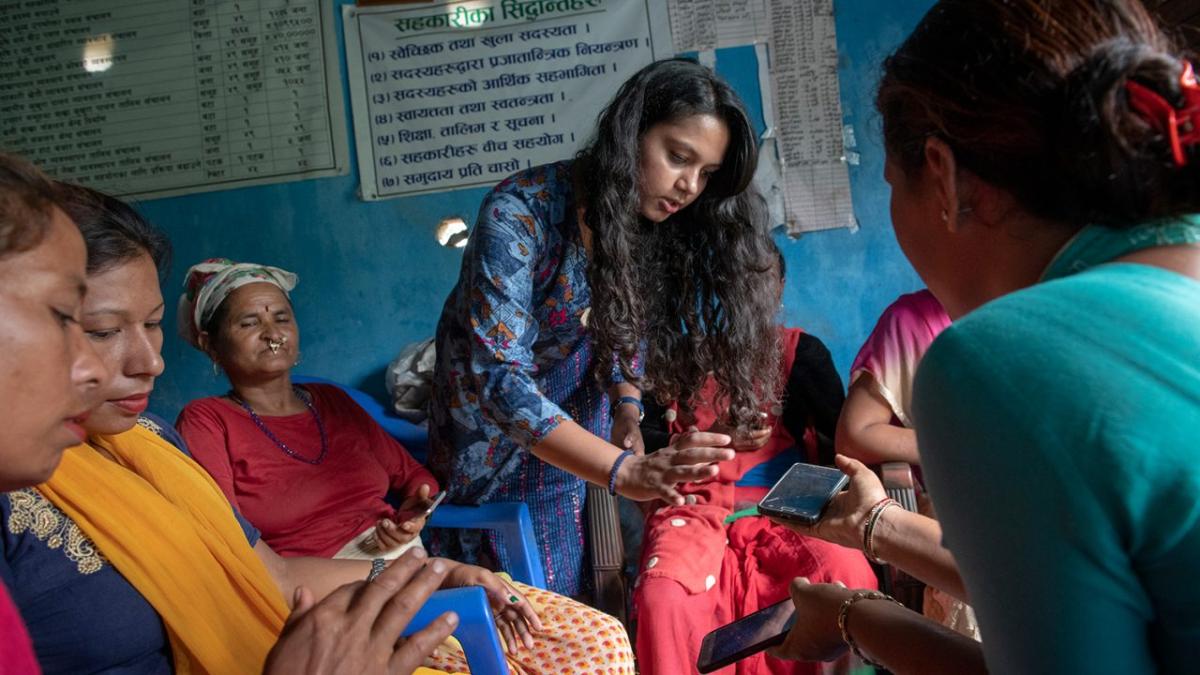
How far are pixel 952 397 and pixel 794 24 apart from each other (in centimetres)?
296

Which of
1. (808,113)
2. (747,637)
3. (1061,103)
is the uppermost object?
(808,113)

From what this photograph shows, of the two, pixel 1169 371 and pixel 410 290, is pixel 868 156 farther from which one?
pixel 1169 371

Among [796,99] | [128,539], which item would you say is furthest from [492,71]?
[128,539]

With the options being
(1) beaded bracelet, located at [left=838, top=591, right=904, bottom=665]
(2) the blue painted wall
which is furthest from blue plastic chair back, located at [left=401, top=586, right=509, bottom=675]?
(2) the blue painted wall

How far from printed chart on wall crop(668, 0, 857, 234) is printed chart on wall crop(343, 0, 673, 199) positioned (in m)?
0.29

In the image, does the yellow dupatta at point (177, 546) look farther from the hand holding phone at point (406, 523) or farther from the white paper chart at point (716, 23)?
the white paper chart at point (716, 23)

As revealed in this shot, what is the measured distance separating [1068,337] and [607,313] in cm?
143

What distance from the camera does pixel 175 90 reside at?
345 centimetres

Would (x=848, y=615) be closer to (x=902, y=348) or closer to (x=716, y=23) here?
(x=902, y=348)

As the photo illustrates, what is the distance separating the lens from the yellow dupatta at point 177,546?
1.33 metres

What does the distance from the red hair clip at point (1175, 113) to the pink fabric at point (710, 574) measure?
142cm

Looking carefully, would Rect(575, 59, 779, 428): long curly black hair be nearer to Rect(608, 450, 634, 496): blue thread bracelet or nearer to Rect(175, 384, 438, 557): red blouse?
Rect(608, 450, 634, 496): blue thread bracelet

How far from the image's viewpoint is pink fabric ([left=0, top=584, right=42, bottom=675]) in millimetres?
899

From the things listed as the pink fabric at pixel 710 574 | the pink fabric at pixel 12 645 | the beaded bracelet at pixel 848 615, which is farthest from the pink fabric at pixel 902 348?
the pink fabric at pixel 12 645
